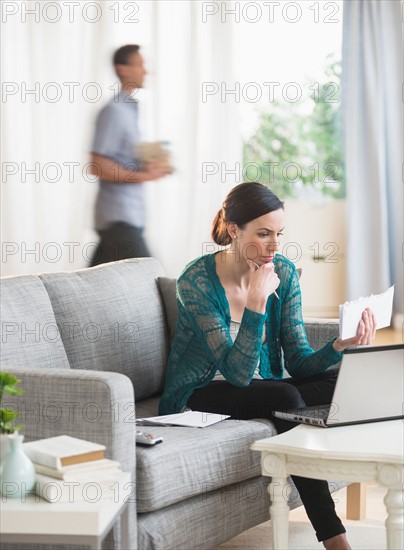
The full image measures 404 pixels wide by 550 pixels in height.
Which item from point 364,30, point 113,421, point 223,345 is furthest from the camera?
point 364,30

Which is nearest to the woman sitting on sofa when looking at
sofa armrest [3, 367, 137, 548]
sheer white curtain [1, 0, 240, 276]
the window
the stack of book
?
sofa armrest [3, 367, 137, 548]

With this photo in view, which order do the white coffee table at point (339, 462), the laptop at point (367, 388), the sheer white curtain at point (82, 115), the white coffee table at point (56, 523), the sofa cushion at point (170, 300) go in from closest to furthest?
the white coffee table at point (56, 523) → the white coffee table at point (339, 462) → the laptop at point (367, 388) → the sofa cushion at point (170, 300) → the sheer white curtain at point (82, 115)

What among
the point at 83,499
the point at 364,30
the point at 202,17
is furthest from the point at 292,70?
the point at 83,499

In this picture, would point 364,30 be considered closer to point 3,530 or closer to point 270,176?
point 270,176

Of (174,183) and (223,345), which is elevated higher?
(174,183)

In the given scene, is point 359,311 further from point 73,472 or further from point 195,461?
point 73,472

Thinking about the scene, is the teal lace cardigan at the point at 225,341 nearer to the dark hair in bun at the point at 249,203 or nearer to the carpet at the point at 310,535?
the dark hair in bun at the point at 249,203

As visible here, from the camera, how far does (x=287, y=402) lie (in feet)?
7.56

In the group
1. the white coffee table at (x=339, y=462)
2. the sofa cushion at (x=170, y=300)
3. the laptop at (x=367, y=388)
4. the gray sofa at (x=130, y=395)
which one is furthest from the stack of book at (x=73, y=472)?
the sofa cushion at (x=170, y=300)

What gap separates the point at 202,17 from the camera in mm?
4734

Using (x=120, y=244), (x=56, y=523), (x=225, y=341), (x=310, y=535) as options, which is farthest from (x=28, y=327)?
(x=120, y=244)

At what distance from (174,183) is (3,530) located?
333 centimetres

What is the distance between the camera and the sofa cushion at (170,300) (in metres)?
2.79

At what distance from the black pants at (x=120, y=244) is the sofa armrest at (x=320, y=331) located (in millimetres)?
1197
